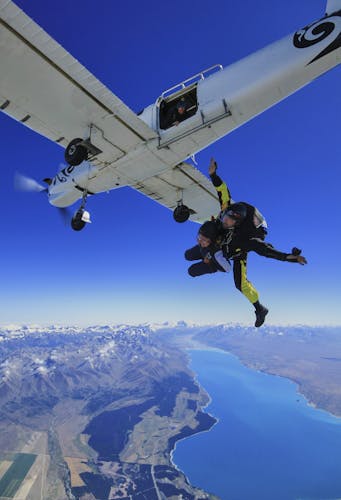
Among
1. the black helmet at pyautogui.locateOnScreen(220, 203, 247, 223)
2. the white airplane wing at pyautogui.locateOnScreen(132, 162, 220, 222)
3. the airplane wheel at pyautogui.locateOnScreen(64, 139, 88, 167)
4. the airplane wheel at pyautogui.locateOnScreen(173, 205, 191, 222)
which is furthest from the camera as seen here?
the airplane wheel at pyautogui.locateOnScreen(173, 205, 191, 222)

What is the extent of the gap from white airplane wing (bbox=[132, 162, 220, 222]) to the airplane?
0.41 feet

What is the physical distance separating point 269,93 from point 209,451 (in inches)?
4156

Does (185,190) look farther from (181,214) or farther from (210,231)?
(210,231)

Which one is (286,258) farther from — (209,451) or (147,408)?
(147,408)

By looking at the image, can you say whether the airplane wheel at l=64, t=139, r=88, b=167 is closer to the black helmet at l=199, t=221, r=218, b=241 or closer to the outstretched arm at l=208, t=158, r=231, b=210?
the outstretched arm at l=208, t=158, r=231, b=210

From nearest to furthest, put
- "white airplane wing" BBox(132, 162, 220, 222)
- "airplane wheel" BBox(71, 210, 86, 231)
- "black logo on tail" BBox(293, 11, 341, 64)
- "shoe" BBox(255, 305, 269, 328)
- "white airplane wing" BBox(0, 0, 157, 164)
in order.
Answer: "shoe" BBox(255, 305, 269, 328) → "black logo on tail" BBox(293, 11, 341, 64) → "white airplane wing" BBox(0, 0, 157, 164) → "white airplane wing" BBox(132, 162, 220, 222) → "airplane wheel" BBox(71, 210, 86, 231)

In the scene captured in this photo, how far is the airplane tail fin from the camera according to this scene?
16.0 feet

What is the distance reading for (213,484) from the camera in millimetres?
71812

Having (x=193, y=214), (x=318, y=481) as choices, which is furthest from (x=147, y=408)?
(x=193, y=214)

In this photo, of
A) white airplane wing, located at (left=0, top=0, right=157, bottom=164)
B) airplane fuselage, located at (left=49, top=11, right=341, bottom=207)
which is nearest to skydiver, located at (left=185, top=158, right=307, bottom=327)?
airplane fuselage, located at (left=49, top=11, right=341, bottom=207)

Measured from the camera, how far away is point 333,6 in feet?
16.2

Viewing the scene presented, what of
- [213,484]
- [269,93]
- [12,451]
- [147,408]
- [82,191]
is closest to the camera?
[269,93]

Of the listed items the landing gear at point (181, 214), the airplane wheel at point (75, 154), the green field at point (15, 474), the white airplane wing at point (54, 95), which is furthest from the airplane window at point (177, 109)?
the green field at point (15, 474)

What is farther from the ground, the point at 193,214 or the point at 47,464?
the point at 193,214
